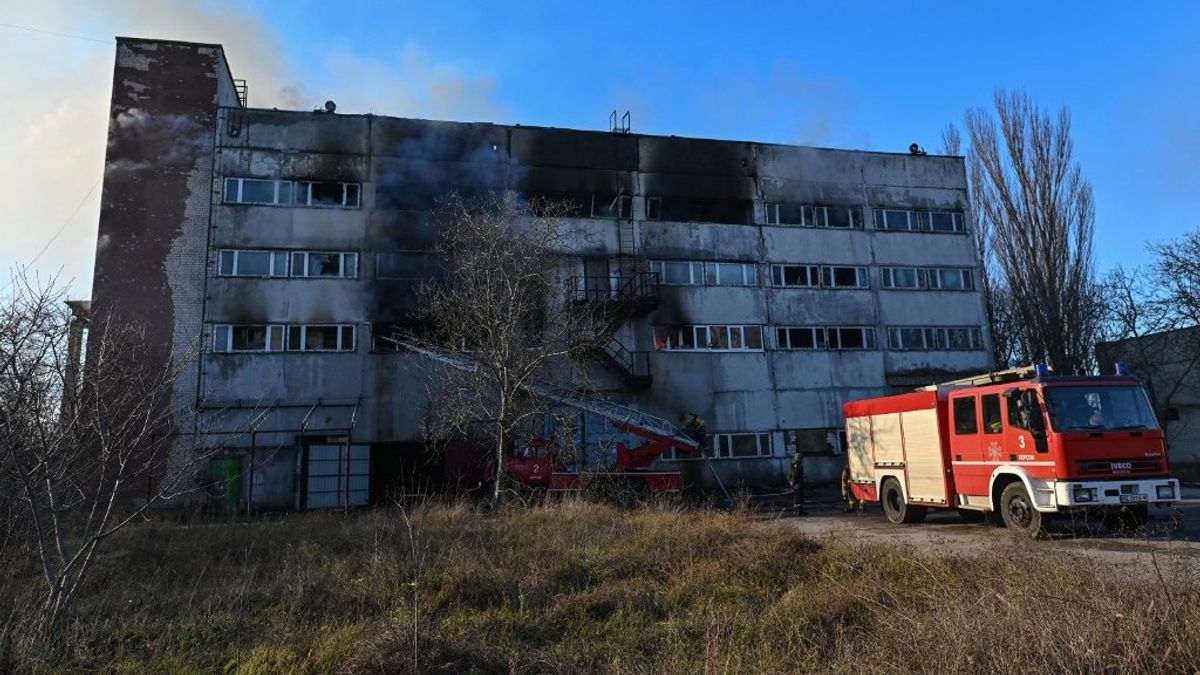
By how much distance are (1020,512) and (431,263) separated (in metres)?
21.0

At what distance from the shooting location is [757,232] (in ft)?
102

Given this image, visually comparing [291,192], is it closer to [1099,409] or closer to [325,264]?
[325,264]

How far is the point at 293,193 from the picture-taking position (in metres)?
27.4

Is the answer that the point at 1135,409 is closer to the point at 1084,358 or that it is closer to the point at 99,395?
the point at 99,395

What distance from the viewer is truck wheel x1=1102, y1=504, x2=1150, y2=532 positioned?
11039mm

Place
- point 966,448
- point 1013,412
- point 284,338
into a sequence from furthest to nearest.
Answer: point 284,338 < point 966,448 < point 1013,412

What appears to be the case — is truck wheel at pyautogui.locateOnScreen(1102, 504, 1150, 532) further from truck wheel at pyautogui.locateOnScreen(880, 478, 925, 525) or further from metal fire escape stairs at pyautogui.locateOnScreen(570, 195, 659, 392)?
metal fire escape stairs at pyautogui.locateOnScreen(570, 195, 659, 392)

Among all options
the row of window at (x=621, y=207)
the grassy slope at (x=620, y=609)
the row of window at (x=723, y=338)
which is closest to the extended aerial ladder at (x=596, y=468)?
the row of window at (x=723, y=338)

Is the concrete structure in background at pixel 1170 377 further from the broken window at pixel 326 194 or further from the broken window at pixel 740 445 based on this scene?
the broken window at pixel 326 194

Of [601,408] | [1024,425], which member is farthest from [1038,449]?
[601,408]

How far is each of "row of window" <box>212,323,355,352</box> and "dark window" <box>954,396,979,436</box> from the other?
67.0 feet

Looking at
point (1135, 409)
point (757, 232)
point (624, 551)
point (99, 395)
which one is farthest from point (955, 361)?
point (99, 395)

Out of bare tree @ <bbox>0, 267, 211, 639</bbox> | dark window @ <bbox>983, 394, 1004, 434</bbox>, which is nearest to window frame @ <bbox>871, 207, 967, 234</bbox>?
dark window @ <bbox>983, 394, 1004, 434</bbox>

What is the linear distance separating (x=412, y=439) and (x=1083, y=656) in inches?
938
